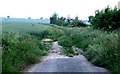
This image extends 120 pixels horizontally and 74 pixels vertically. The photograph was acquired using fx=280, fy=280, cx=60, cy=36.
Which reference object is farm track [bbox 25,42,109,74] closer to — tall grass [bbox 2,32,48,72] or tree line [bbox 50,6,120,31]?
tall grass [bbox 2,32,48,72]

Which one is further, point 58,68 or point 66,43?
point 66,43

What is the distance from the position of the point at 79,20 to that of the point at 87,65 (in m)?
18.3

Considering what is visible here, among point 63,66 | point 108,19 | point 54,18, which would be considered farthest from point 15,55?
point 54,18

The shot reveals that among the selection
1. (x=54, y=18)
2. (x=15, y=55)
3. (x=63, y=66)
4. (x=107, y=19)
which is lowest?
(x=63, y=66)

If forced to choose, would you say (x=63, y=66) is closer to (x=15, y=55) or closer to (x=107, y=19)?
(x=15, y=55)

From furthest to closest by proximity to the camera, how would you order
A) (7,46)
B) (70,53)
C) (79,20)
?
(79,20) < (70,53) < (7,46)

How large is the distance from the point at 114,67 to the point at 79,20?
19311 mm

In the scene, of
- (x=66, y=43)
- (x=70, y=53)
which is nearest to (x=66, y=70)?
(x=70, y=53)

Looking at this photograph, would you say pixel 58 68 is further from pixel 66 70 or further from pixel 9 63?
pixel 9 63

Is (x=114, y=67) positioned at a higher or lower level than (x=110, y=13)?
lower

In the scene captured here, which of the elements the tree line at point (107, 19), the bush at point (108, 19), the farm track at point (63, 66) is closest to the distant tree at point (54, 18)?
the tree line at point (107, 19)

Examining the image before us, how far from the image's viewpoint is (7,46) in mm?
8359

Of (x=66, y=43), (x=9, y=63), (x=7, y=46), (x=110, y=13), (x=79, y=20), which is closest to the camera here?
(x=9, y=63)

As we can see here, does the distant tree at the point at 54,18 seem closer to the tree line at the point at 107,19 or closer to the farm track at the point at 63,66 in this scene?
the tree line at the point at 107,19
